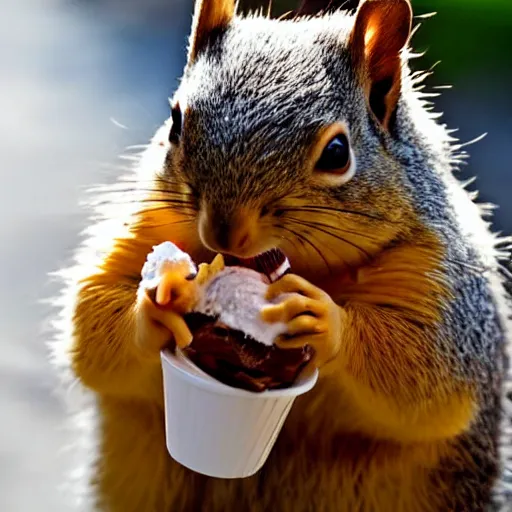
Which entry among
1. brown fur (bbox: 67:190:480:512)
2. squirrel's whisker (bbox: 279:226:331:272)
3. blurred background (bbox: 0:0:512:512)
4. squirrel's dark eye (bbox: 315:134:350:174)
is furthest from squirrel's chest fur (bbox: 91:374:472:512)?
blurred background (bbox: 0:0:512:512)

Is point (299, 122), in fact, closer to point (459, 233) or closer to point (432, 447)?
point (459, 233)

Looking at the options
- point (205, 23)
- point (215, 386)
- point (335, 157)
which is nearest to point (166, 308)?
point (215, 386)

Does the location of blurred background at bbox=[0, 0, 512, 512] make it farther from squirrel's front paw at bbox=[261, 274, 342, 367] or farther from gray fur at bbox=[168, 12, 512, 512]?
squirrel's front paw at bbox=[261, 274, 342, 367]

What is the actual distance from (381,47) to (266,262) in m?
0.24

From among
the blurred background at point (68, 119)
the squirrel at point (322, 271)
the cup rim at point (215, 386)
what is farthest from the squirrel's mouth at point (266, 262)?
the blurred background at point (68, 119)

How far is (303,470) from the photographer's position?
1081 millimetres

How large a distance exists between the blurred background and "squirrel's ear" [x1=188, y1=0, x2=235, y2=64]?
0.67 m

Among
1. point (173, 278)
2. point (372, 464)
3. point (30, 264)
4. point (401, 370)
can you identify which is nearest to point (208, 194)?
point (173, 278)

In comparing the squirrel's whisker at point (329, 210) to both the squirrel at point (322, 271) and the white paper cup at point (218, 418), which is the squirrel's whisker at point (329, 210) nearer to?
the squirrel at point (322, 271)

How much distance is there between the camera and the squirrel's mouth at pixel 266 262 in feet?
2.85

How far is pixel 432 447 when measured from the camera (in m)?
1.08

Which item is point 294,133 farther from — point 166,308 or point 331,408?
point 331,408

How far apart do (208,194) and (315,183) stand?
0.10 meters

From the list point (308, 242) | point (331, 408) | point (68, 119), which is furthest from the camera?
point (68, 119)
